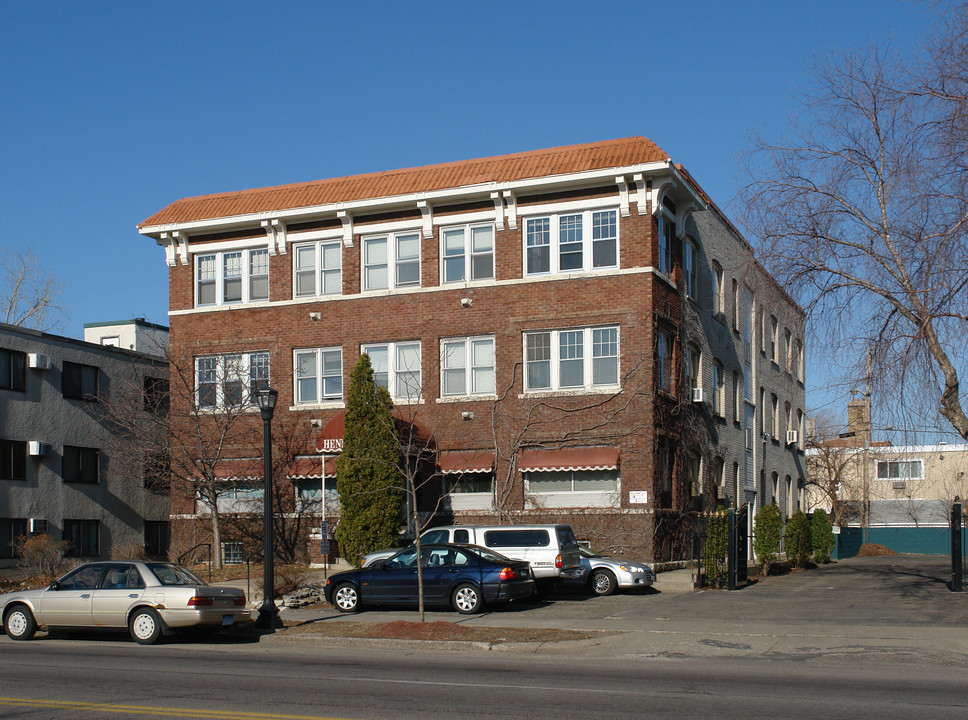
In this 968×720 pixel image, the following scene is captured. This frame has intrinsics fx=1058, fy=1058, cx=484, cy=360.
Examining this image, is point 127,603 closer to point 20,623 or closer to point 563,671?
point 20,623

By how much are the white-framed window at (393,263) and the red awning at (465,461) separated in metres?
5.35

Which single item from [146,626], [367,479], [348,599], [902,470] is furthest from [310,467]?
[902,470]

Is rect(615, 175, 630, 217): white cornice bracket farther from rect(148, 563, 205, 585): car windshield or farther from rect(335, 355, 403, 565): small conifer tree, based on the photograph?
rect(148, 563, 205, 585): car windshield

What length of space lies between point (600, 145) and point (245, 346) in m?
12.9

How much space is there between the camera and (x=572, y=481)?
30188 mm

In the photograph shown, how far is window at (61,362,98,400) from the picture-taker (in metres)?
36.0

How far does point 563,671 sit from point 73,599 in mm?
8898

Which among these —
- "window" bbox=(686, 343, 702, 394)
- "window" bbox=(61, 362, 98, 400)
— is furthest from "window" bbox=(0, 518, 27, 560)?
"window" bbox=(686, 343, 702, 394)

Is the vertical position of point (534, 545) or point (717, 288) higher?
point (717, 288)

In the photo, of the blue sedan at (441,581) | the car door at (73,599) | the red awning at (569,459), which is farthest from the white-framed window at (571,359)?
the car door at (73,599)

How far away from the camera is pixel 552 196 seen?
30.7m

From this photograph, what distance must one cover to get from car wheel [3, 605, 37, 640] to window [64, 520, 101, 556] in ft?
55.4

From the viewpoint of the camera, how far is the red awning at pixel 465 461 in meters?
30.5

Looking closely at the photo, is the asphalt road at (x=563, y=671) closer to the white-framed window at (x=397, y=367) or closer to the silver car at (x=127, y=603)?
the silver car at (x=127, y=603)
